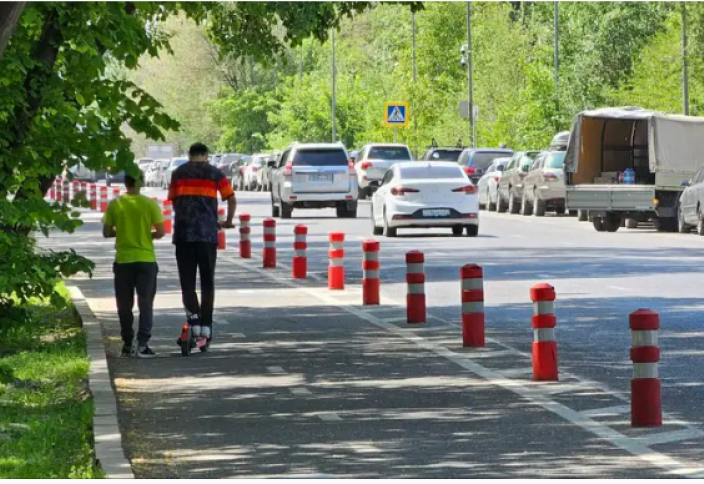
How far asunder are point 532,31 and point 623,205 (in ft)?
190

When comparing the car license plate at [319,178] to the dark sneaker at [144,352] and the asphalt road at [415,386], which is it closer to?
the asphalt road at [415,386]

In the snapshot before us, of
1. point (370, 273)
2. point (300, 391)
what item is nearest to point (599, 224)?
point (370, 273)

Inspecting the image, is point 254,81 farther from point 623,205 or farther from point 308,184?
point 623,205

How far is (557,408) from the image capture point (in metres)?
12.2

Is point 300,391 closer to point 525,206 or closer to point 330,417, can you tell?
point 330,417

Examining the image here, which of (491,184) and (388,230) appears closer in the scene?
(388,230)

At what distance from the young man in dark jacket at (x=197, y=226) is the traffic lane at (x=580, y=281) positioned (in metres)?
2.61

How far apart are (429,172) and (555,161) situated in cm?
1110

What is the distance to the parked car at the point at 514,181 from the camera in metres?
51.9

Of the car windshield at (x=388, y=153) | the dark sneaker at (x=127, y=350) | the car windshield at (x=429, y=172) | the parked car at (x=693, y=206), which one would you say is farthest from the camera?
the car windshield at (x=388, y=153)

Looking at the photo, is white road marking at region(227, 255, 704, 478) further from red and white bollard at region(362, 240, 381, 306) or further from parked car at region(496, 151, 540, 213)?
parked car at region(496, 151, 540, 213)

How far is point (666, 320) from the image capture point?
60.6 ft

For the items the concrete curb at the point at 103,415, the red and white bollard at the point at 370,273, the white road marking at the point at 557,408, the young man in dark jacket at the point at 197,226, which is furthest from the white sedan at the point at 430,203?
the young man in dark jacket at the point at 197,226

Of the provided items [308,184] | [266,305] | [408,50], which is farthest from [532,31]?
[266,305]
